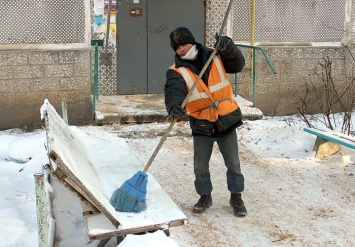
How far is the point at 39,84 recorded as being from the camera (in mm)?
7625

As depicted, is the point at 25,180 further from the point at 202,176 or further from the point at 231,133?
the point at 231,133

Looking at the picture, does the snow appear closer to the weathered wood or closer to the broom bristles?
the weathered wood

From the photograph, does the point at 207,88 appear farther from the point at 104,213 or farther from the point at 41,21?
the point at 41,21

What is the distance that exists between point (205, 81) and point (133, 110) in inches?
126

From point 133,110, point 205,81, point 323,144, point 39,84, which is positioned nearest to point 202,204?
point 205,81

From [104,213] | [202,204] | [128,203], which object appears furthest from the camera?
[202,204]

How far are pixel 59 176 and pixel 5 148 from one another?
3766 mm

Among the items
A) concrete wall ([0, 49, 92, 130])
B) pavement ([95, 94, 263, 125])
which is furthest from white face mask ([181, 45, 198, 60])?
concrete wall ([0, 49, 92, 130])

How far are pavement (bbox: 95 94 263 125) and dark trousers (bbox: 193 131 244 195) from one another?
2.73m

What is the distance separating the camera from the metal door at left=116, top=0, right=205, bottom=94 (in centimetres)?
830

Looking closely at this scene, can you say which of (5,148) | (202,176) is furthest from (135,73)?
(202,176)

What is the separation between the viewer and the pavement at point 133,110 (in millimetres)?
7121

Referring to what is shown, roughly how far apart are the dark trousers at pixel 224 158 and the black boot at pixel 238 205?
0.19ft

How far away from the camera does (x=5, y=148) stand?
21.4 feet
